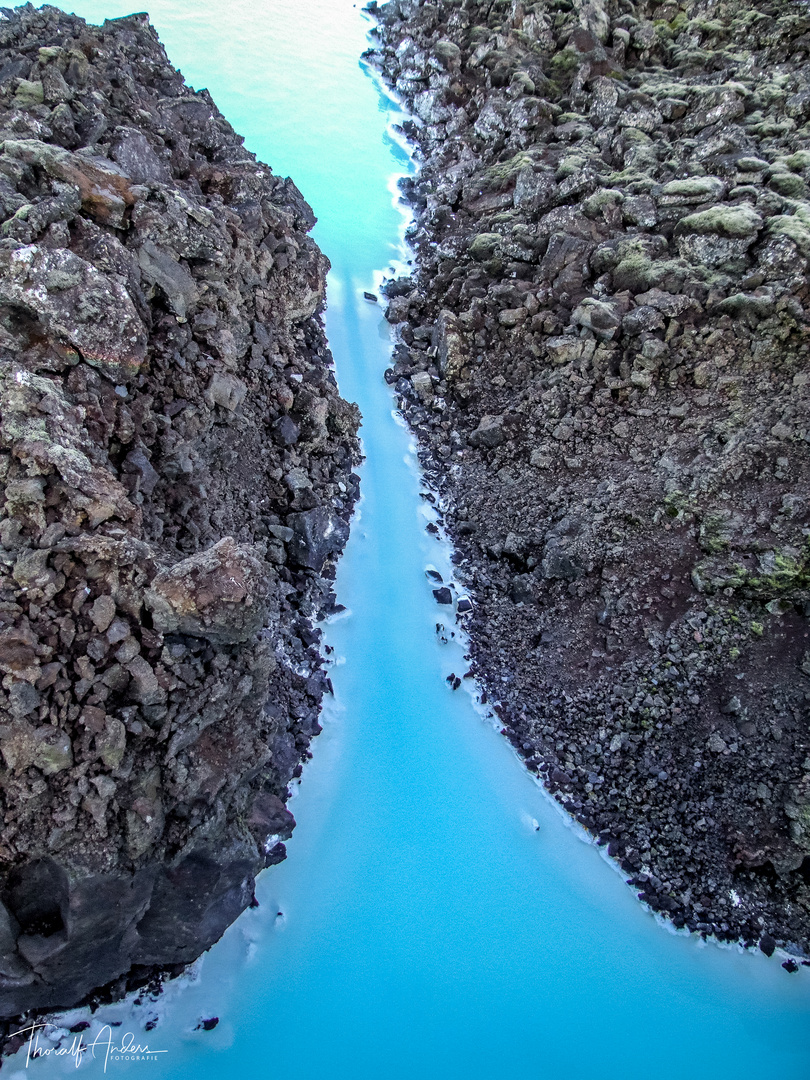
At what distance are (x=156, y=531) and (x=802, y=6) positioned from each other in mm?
21270

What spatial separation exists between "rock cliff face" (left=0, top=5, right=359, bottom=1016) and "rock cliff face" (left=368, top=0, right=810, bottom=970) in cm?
387

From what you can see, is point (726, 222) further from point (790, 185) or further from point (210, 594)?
point (210, 594)

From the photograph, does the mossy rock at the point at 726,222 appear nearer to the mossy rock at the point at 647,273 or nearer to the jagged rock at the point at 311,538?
the mossy rock at the point at 647,273

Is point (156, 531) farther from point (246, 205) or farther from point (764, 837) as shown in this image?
point (764, 837)

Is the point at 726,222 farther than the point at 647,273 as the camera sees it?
No

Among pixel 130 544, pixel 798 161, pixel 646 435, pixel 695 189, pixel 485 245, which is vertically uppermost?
pixel 798 161

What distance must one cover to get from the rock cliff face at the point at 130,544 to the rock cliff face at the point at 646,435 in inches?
153

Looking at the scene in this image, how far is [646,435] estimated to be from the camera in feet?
40.0

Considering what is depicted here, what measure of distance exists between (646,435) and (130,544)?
29.8 feet

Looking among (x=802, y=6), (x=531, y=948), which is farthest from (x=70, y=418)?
(x=802, y=6)

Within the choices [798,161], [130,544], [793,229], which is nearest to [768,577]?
[793,229]

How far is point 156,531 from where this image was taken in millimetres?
7828

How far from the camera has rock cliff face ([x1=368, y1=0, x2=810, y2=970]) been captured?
9523 millimetres

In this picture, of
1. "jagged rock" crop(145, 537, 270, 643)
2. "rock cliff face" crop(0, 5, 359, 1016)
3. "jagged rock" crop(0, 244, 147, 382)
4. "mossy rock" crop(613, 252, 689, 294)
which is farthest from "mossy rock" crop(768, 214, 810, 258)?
"jagged rock" crop(145, 537, 270, 643)
